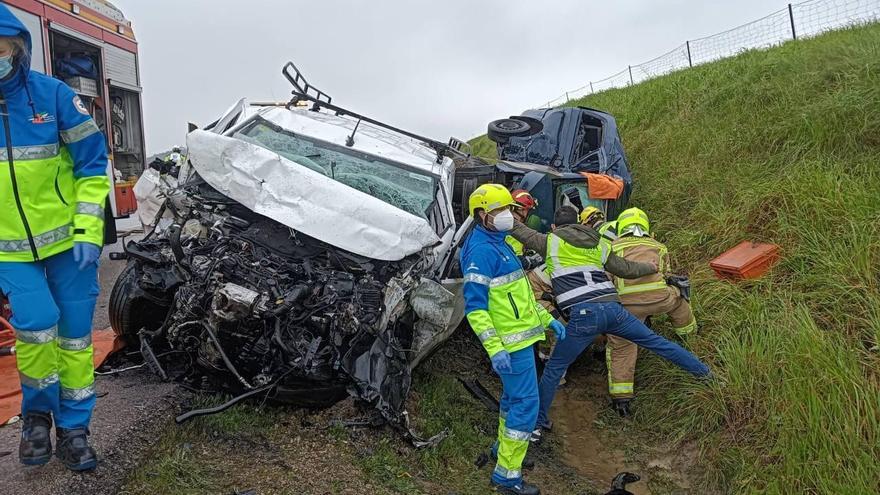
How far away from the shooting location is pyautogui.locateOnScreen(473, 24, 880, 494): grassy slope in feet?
10.4

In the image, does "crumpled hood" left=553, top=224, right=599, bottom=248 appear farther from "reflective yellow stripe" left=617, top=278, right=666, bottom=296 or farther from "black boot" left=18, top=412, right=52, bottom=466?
"black boot" left=18, top=412, right=52, bottom=466

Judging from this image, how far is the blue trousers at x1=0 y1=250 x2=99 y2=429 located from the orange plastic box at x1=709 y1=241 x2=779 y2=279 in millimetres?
4267

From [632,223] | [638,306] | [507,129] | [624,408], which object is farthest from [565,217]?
[507,129]

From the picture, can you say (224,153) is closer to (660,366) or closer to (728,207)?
(660,366)

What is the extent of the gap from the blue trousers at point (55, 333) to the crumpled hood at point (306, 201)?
1.05 m

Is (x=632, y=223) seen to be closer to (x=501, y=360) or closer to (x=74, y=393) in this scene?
(x=501, y=360)

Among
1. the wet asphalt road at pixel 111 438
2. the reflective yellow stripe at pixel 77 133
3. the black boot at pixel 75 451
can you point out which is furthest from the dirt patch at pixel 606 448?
the reflective yellow stripe at pixel 77 133

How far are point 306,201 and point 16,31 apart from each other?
1541 mm

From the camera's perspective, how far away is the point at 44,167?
2.57 m

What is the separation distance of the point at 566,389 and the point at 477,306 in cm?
202

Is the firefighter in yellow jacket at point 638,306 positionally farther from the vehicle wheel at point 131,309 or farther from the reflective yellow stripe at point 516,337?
the vehicle wheel at point 131,309

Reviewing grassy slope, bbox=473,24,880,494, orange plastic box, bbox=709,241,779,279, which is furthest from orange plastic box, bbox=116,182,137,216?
orange plastic box, bbox=709,241,779,279

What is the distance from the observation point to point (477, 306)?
10.9 feet

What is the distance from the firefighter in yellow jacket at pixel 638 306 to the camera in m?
4.43
